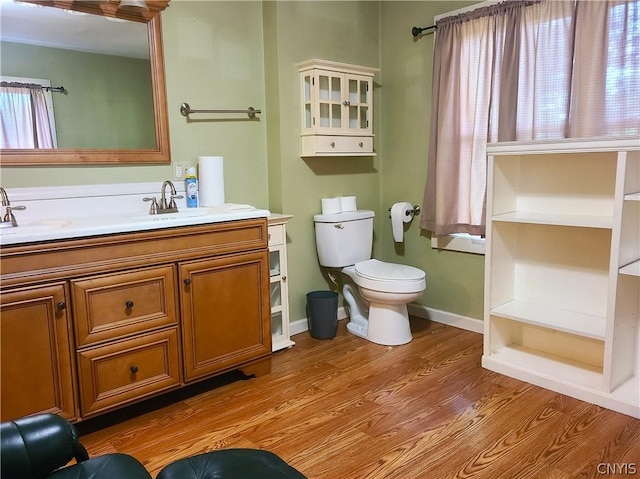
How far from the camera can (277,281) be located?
2.95m

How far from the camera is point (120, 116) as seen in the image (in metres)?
2.51

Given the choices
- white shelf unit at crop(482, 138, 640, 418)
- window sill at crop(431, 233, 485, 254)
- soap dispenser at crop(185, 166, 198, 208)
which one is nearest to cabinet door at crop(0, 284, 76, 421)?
soap dispenser at crop(185, 166, 198, 208)

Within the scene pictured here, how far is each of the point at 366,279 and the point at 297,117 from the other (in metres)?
1.12

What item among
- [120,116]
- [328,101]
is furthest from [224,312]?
[328,101]

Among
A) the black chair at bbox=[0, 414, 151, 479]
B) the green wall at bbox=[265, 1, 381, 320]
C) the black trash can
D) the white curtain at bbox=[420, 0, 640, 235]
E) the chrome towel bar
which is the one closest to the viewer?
the black chair at bbox=[0, 414, 151, 479]

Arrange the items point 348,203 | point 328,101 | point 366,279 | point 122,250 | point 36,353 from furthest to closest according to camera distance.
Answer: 1. point 348,203
2. point 328,101
3. point 366,279
4. point 122,250
5. point 36,353

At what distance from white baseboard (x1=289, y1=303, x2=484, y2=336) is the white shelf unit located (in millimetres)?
444

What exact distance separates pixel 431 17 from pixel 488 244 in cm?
162

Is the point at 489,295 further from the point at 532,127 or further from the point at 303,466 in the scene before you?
the point at 303,466

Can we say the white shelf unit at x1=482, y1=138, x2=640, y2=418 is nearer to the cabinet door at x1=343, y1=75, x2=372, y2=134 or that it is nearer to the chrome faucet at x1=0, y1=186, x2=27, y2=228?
the cabinet door at x1=343, y1=75, x2=372, y2=134

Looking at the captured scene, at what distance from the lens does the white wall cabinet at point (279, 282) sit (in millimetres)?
2901

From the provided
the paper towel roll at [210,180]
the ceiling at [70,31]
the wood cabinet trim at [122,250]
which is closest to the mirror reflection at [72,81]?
the ceiling at [70,31]

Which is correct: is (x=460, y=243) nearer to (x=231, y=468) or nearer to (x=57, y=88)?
(x=231, y=468)

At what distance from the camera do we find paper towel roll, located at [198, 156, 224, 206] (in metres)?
2.75
